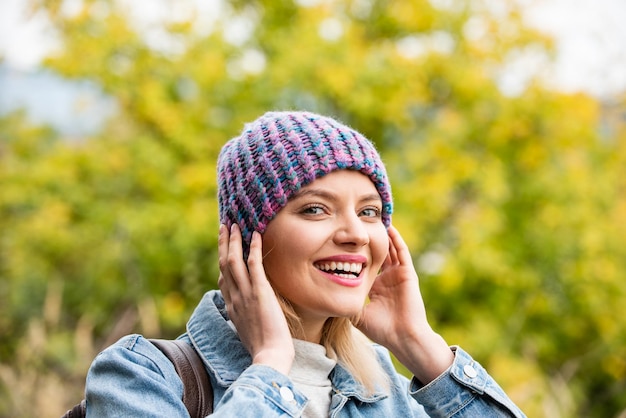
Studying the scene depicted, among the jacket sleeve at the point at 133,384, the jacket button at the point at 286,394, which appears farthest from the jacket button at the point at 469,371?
the jacket sleeve at the point at 133,384

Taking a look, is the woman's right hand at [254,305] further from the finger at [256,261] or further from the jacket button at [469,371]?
the jacket button at [469,371]

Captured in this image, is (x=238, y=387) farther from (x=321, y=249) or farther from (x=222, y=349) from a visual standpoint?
(x=321, y=249)

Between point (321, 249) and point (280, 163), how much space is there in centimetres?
27

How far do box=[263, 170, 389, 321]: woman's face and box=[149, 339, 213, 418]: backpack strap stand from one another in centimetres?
31

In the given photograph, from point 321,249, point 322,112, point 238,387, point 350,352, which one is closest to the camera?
point 238,387

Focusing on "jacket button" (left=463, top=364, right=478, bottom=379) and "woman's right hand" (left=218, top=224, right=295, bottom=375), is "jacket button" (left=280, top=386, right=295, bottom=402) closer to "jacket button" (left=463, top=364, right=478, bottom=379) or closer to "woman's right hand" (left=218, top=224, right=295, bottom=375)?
"woman's right hand" (left=218, top=224, right=295, bottom=375)

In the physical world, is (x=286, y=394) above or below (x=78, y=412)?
above

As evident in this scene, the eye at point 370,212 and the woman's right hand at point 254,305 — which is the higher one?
the eye at point 370,212

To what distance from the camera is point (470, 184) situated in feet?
28.5

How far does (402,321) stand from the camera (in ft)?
7.61

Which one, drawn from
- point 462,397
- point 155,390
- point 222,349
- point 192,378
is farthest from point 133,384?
point 462,397

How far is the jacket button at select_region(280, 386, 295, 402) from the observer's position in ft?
5.91

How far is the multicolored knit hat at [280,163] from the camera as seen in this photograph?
204cm

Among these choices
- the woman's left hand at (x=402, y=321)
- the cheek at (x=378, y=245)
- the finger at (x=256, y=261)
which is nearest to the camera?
the finger at (x=256, y=261)
